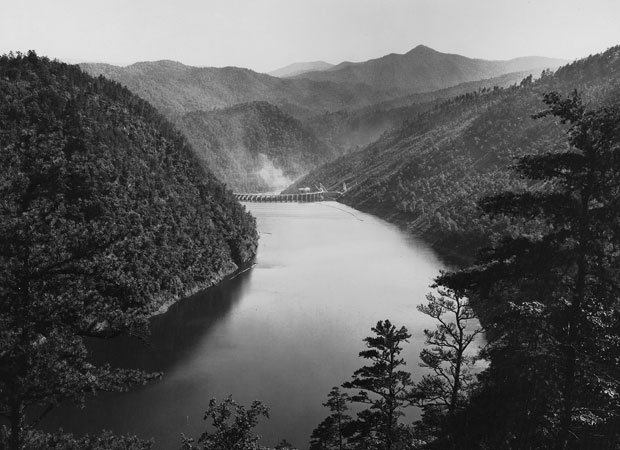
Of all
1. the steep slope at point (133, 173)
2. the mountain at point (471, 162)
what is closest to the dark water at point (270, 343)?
the steep slope at point (133, 173)

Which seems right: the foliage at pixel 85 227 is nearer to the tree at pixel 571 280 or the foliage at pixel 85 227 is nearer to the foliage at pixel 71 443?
the foliage at pixel 71 443

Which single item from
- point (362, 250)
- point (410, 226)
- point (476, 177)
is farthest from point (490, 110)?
point (362, 250)

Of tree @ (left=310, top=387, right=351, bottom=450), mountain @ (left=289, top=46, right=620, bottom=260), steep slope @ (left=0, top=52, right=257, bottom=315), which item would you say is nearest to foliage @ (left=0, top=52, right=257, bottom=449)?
steep slope @ (left=0, top=52, right=257, bottom=315)

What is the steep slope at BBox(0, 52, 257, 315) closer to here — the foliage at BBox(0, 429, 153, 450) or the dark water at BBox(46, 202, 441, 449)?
the dark water at BBox(46, 202, 441, 449)

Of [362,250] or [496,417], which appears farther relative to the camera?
[362,250]

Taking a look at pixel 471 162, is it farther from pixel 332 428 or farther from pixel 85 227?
pixel 85 227

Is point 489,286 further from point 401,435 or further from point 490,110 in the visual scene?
point 490,110
